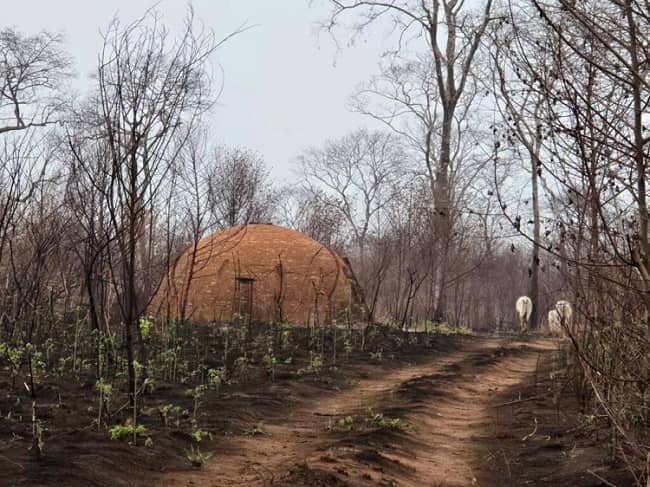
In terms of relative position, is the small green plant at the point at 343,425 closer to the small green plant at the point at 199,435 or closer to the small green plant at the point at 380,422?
the small green plant at the point at 380,422

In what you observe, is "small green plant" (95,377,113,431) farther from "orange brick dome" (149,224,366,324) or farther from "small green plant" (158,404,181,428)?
"orange brick dome" (149,224,366,324)

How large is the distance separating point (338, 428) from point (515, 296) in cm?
3559

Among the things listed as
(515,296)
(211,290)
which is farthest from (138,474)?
(515,296)

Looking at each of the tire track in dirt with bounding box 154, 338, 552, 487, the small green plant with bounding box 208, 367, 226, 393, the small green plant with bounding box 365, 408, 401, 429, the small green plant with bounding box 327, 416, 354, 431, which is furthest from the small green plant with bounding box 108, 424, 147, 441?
the small green plant with bounding box 208, 367, 226, 393

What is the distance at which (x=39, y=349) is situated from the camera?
30.3 ft

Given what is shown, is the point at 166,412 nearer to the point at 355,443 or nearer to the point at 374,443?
the point at 355,443

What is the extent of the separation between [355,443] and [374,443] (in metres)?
0.17

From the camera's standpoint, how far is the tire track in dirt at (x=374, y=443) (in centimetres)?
464

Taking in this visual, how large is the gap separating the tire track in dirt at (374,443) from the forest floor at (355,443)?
1 cm

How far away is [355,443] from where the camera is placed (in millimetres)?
5570

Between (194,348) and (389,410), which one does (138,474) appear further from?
(194,348)

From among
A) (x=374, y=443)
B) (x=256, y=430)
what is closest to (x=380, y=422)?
(x=374, y=443)

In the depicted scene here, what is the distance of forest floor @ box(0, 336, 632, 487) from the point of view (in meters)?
4.49

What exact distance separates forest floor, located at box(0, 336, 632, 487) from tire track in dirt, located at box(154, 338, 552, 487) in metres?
0.01
